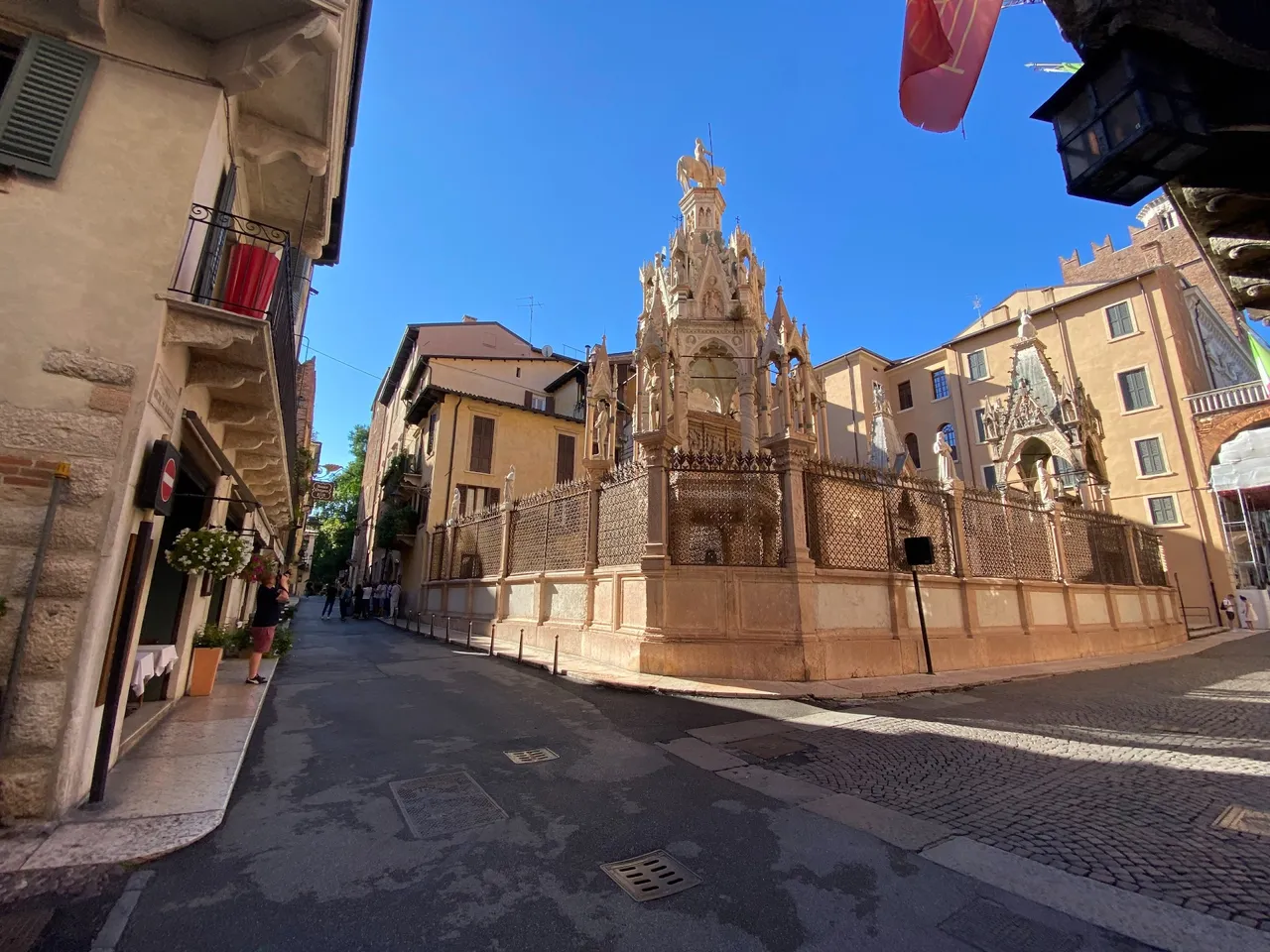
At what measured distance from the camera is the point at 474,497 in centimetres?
2430

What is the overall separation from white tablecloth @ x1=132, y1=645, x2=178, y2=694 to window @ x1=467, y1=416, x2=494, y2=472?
61.0 feet

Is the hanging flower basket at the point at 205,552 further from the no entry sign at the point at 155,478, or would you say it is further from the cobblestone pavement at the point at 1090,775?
the cobblestone pavement at the point at 1090,775

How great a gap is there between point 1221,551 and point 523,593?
2757 cm

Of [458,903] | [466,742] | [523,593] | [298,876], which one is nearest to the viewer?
[458,903]

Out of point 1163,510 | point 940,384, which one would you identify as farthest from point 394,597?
point 1163,510

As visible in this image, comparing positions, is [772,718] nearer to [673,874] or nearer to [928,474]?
[673,874]

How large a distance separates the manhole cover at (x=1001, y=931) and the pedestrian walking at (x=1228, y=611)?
1128 inches

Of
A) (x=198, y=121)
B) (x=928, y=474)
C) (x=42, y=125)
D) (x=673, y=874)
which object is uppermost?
(x=928, y=474)

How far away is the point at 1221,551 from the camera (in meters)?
21.7

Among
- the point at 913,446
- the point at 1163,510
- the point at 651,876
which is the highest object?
the point at 913,446

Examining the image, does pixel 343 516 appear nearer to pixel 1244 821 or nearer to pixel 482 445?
pixel 482 445

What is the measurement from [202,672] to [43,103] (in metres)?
6.83

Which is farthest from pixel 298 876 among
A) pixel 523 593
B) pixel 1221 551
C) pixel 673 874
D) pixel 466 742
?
pixel 1221 551

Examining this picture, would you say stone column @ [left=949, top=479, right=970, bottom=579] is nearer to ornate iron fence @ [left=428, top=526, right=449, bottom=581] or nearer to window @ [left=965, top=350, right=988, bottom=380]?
ornate iron fence @ [left=428, top=526, right=449, bottom=581]
